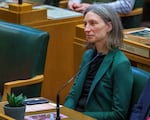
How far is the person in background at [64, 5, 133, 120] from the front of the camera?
3166 mm

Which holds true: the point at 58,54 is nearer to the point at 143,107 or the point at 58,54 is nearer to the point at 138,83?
the point at 138,83

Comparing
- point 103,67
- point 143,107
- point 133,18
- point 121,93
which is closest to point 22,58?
point 103,67

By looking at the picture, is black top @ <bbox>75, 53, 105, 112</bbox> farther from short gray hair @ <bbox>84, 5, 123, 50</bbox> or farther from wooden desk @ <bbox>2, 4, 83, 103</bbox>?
wooden desk @ <bbox>2, 4, 83, 103</bbox>

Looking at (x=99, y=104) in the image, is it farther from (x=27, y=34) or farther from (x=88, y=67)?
(x=27, y=34)

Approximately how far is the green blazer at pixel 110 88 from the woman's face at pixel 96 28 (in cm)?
12

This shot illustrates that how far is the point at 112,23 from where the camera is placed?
10.7 ft

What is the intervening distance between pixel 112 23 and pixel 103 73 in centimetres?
31

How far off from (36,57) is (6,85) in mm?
328

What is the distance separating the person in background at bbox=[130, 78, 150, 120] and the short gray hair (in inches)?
15.3

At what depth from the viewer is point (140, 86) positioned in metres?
3.16

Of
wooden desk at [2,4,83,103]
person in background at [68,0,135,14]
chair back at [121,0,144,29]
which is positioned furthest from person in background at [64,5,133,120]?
chair back at [121,0,144,29]

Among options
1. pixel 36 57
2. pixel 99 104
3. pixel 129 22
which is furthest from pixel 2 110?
pixel 129 22

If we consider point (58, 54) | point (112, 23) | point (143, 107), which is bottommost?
point (58, 54)

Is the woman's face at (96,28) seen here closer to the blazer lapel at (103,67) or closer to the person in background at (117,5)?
the blazer lapel at (103,67)
